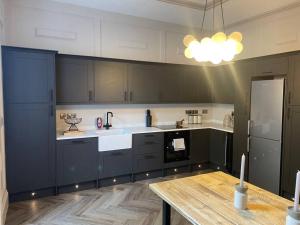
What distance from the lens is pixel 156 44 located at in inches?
173

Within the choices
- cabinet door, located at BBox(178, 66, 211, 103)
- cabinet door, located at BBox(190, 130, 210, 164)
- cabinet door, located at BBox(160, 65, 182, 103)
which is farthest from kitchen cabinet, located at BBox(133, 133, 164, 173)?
cabinet door, located at BBox(178, 66, 211, 103)

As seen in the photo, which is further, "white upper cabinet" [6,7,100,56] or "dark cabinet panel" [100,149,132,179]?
"dark cabinet panel" [100,149,132,179]

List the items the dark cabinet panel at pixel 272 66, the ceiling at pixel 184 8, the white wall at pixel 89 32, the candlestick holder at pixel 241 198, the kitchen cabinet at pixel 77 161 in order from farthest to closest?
the ceiling at pixel 184 8 → the white wall at pixel 89 32 → the kitchen cabinet at pixel 77 161 → the dark cabinet panel at pixel 272 66 → the candlestick holder at pixel 241 198

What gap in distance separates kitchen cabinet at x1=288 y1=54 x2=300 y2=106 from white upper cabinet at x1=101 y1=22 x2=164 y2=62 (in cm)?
227

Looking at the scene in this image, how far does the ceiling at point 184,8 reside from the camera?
3455mm

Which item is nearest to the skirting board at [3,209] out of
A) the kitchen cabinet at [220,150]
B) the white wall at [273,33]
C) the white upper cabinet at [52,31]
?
the white upper cabinet at [52,31]

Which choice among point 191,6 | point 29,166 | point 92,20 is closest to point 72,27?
point 92,20

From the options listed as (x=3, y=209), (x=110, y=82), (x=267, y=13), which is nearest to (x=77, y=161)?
(x=3, y=209)

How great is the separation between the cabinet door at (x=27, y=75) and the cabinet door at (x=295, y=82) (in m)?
3.23

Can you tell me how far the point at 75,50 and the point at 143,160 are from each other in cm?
217

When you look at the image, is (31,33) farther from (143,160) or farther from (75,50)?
(143,160)

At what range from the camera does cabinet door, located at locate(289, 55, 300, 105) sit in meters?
2.96

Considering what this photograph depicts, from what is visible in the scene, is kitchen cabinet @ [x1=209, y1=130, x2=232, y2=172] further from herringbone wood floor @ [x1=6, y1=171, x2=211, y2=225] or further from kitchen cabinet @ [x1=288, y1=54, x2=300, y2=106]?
herringbone wood floor @ [x1=6, y1=171, x2=211, y2=225]

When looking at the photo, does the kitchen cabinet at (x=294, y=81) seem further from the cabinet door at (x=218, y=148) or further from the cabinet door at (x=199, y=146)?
the cabinet door at (x=199, y=146)
